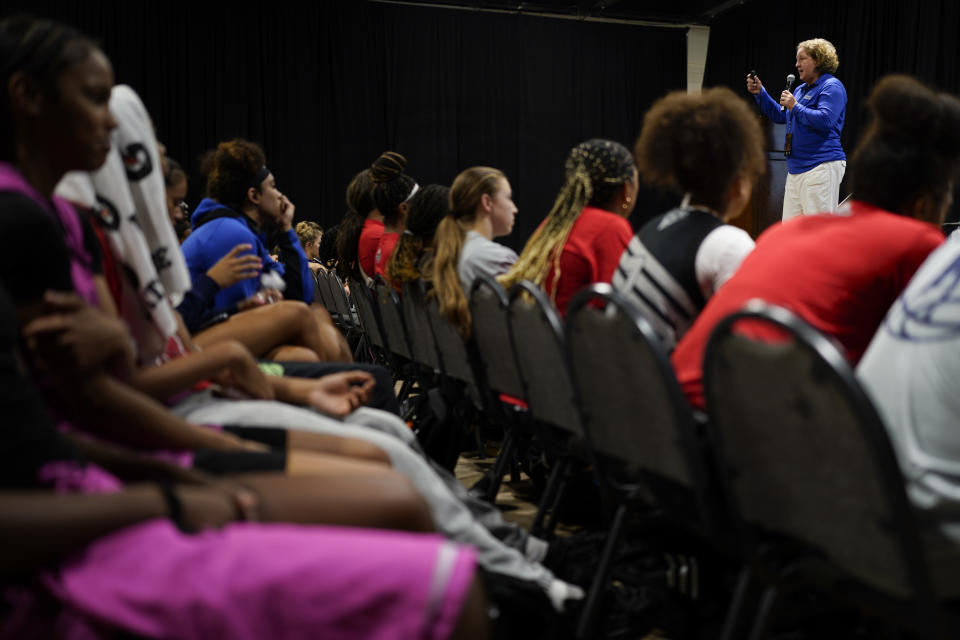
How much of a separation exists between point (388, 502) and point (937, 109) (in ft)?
3.80

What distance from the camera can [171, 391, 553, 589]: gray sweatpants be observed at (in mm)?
1454

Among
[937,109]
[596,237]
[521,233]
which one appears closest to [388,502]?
[937,109]

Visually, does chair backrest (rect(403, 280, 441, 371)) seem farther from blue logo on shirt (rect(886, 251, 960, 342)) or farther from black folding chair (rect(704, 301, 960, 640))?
blue logo on shirt (rect(886, 251, 960, 342))

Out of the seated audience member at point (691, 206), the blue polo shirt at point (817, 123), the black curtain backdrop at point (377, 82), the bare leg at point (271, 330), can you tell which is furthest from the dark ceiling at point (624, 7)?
the seated audience member at point (691, 206)

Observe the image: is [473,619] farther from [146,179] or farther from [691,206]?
[691,206]

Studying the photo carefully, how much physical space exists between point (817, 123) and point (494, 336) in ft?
14.7

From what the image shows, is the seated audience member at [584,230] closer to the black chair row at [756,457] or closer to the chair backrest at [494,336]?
the chair backrest at [494,336]

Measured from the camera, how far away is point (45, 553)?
31.8 inches

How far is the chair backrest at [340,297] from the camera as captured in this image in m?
5.09

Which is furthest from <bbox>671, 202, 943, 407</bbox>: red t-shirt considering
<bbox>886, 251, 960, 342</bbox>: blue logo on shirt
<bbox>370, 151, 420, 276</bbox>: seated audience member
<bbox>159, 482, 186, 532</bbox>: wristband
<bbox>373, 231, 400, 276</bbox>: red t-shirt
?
<bbox>370, 151, 420, 276</bbox>: seated audience member

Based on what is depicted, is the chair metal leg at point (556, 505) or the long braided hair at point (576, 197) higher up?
the long braided hair at point (576, 197)

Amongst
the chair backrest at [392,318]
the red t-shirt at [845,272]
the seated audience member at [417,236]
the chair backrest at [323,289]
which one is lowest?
the chair backrest at [323,289]

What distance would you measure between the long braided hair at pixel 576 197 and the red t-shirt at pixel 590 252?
2cm

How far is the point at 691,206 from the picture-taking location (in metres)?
1.93
